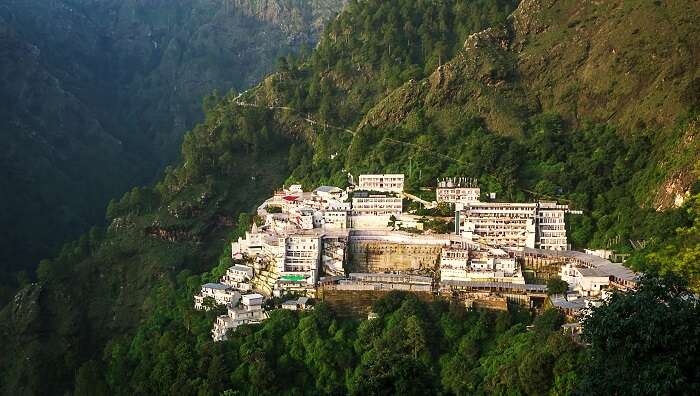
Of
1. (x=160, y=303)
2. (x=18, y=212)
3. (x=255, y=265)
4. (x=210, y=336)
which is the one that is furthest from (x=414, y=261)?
(x=18, y=212)

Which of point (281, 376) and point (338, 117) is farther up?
point (338, 117)

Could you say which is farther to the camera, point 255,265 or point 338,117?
point 338,117

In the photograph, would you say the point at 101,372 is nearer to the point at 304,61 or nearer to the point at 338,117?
the point at 338,117

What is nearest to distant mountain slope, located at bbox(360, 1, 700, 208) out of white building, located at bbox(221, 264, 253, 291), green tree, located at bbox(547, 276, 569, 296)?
green tree, located at bbox(547, 276, 569, 296)

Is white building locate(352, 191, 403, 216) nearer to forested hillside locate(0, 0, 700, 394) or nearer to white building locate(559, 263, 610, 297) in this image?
forested hillside locate(0, 0, 700, 394)

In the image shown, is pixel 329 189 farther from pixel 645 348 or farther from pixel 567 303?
pixel 645 348

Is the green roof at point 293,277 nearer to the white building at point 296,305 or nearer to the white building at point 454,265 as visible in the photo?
the white building at point 296,305
